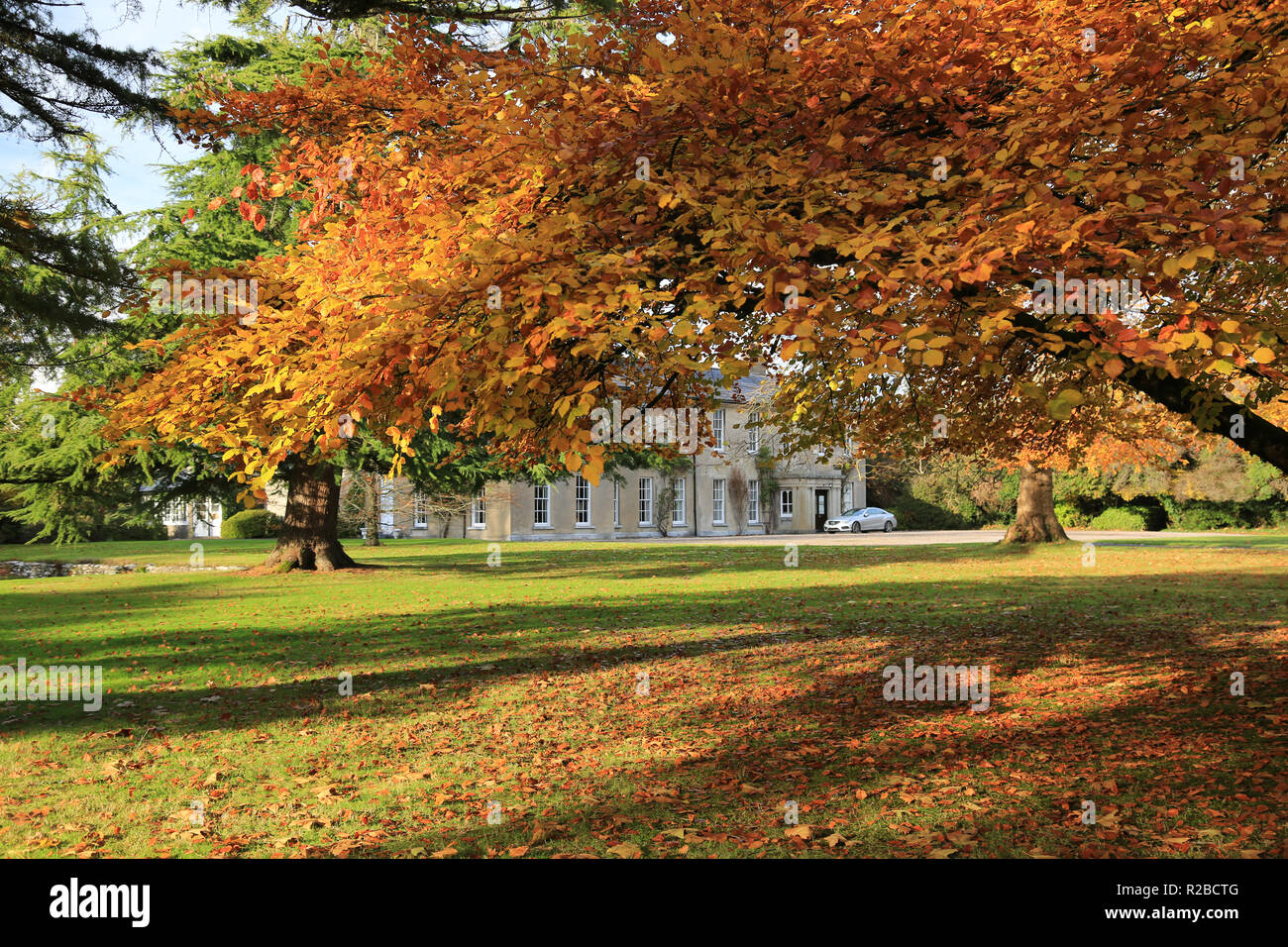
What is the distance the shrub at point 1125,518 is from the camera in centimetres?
4044

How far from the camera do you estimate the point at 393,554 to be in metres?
27.5

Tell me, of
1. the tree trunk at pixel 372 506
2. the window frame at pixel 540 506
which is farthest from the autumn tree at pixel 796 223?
the window frame at pixel 540 506

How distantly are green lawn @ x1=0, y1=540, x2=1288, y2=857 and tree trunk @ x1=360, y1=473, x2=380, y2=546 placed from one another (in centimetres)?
1570

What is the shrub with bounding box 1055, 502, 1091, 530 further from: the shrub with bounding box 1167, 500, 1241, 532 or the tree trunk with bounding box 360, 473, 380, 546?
the tree trunk with bounding box 360, 473, 380, 546

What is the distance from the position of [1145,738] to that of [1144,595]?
412 inches

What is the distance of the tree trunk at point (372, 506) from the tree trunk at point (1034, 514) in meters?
20.1

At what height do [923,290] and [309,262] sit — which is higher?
[309,262]

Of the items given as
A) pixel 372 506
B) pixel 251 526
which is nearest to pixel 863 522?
pixel 372 506

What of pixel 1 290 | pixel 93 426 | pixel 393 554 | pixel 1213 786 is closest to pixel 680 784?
pixel 1213 786

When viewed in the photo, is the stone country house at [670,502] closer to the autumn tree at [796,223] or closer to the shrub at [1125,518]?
the shrub at [1125,518]

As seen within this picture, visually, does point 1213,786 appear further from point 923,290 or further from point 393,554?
point 393,554

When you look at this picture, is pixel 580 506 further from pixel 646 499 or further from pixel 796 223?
pixel 796 223

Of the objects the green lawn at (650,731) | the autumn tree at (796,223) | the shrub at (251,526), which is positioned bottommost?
the green lawn at (650,731)

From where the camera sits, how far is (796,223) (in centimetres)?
471
